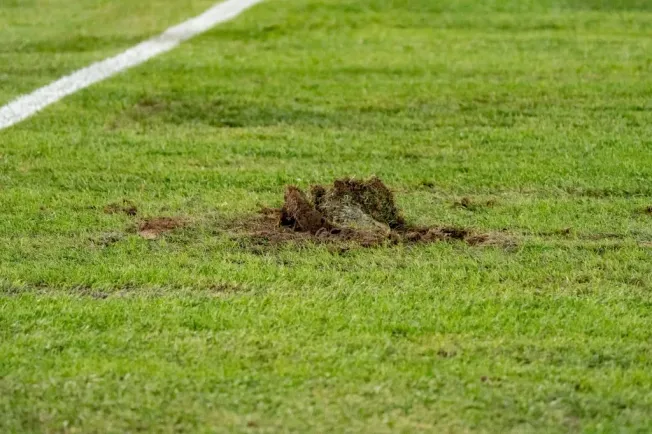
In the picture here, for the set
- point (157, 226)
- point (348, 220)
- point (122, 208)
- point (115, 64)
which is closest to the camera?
point (348, 220)

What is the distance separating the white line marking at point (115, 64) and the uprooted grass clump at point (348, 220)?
3.94 metres

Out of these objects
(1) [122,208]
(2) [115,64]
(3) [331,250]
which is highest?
(2) [115,64]

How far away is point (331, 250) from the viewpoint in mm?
6547

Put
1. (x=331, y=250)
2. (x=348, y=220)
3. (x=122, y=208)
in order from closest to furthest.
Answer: (x=331, y=250)
(x=348, y=220)
(x=122, y=208)

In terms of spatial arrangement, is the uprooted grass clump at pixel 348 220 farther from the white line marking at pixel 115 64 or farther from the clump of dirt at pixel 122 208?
the white line marking at pixel 115 64

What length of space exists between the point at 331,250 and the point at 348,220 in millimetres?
426

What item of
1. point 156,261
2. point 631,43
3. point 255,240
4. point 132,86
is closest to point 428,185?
point 255,240

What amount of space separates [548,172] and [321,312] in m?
3.36

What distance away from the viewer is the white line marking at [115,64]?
10695 mm

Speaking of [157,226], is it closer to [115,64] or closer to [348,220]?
[348,220]

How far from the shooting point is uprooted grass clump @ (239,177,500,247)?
6766mm

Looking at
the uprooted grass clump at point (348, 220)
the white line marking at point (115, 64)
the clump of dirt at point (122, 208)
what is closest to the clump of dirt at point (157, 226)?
the clump of dirt at point (122, 208)

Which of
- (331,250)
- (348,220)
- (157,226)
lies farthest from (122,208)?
(331,250)

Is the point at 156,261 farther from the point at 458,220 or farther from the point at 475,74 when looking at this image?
the point at 475,74
